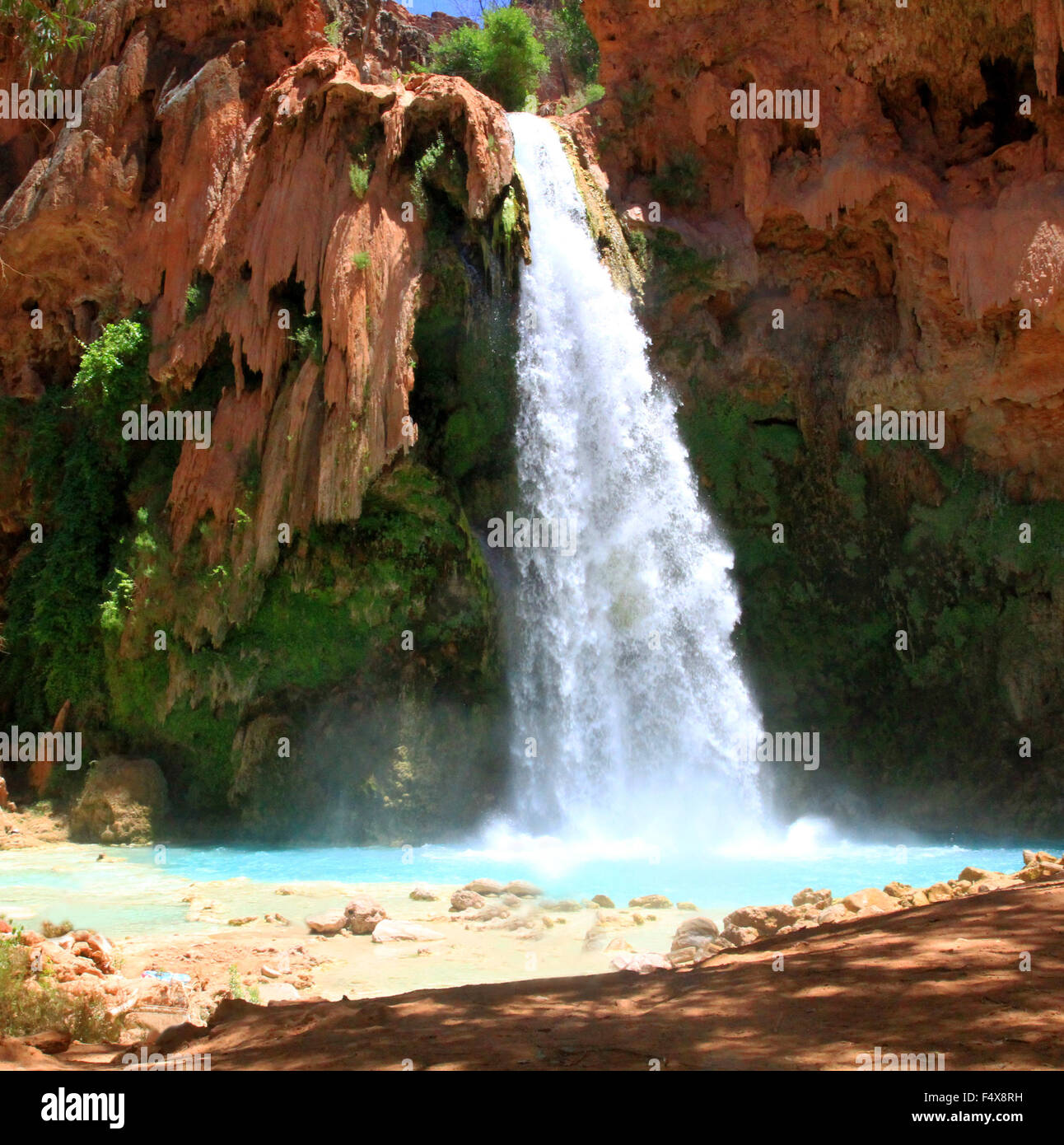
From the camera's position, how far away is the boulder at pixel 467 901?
1006cm

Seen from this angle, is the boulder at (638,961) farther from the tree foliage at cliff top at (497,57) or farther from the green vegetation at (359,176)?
the tree foliage at cliff top at (497,57)

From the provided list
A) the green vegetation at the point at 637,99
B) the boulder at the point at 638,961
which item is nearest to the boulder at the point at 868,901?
the boulder at the point at 638,961

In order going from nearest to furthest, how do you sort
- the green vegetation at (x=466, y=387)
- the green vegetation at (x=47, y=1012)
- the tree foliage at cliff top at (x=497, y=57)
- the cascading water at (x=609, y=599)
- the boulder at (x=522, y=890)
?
1. the green vegetation at (x=47, y=1012)
2. the boulder at (x=522, y=890)
3. the cascading water at (x=609, y=599)
4. the green vegetation at (x=466, y=387)
5. the tree foliage at cliff top at (x=497, y=57)

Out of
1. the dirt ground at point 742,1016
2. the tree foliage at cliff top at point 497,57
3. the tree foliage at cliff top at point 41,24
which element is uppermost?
the tree foliage at cliff top at point 497,57

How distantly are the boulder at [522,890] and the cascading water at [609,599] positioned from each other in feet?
15.9

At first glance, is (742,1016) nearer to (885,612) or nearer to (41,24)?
(41,24)

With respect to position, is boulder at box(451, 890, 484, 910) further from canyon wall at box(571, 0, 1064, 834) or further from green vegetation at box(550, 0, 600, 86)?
green vegetation at box(550, 0, 600, 86)

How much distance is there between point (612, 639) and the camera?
54.9 ft

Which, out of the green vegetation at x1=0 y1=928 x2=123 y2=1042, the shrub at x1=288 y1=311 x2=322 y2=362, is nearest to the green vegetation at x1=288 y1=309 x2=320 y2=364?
the shrub at x1=288 y1=311 x2=322 y2=362

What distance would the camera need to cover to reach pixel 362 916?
930 centimetres

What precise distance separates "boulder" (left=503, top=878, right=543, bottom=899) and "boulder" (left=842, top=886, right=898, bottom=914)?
10.7ft

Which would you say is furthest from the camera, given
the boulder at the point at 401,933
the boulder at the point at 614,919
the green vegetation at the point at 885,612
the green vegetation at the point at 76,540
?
the green vegetation at the point at 885,612
